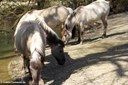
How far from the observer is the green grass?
10195 millimetres

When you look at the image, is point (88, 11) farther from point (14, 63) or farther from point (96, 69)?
point (96, 69)

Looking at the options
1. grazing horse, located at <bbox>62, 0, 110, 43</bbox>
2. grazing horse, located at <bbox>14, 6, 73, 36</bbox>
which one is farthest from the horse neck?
grazing horse, located at <bbox>62, 0, 110, 43</bbox>

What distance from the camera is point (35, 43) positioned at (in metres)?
6.98

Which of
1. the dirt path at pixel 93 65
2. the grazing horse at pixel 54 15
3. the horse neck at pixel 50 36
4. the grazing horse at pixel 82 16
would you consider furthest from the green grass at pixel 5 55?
the horse neck at pixel 50 36

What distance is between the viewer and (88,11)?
450 inches

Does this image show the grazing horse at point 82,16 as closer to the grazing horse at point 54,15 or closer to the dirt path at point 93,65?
the grazing horse at point 54,15

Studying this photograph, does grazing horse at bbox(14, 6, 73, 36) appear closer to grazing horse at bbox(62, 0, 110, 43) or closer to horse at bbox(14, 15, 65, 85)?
grazing horse at bbox(62, 0, 110, 43)

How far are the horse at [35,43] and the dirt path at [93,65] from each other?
20.1 inches

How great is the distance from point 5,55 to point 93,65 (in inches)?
200

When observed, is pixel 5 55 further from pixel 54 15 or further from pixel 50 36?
pixel 50 36

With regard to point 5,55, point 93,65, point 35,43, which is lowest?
point 5,55

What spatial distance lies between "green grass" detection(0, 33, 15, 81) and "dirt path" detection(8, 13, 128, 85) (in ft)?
4.27

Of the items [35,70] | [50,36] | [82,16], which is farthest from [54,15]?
[35,70]

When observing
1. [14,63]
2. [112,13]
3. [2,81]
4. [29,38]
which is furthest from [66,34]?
[112,13]
